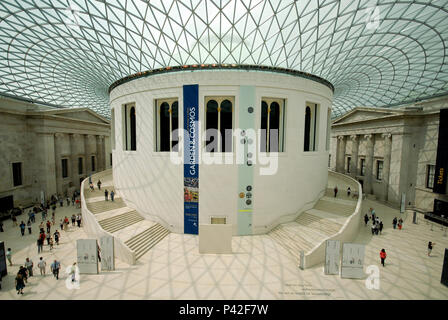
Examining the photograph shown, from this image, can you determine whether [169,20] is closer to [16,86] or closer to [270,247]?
[270,247]

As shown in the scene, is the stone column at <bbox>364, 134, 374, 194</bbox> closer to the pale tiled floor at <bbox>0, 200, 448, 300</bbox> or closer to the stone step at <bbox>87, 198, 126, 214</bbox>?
the pale tiled floor at <bbox>0, 200, 448, 300</bbox>

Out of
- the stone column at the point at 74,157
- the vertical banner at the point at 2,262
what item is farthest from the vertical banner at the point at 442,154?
the stone column at the point at 74,157

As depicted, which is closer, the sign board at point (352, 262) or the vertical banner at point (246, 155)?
the sign board at point (352, 262)

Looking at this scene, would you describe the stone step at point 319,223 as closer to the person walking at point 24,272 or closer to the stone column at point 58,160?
the person walking at point 24,272

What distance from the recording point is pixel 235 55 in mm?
24312

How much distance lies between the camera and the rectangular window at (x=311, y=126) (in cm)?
1988

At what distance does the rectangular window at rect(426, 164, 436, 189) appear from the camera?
79.6 ft

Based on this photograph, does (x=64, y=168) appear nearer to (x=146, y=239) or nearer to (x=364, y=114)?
(x=146, y=239)

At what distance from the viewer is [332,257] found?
38.3 ft

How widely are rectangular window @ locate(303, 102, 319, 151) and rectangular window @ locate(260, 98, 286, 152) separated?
414 centimetres

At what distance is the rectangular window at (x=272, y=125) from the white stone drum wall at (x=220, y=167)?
0.53 m

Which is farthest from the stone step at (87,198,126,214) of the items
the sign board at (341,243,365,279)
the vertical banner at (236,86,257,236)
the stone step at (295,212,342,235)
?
the sign board at (341,243,365,279)

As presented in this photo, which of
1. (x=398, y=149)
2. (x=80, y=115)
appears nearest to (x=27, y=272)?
(x=80, y=115)
